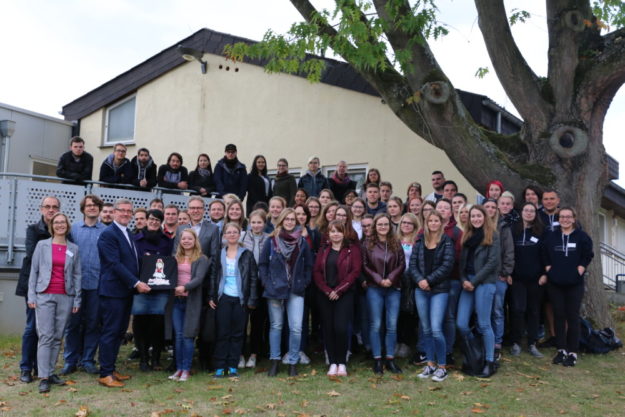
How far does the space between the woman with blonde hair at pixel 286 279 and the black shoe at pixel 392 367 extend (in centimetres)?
105

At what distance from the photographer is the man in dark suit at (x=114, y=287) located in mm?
6488

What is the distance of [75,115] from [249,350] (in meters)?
12.3

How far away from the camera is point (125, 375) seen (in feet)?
22.3

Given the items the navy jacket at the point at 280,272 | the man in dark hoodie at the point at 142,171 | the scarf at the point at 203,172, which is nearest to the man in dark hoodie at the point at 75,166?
the man in dark hoodie at the point at 142,171

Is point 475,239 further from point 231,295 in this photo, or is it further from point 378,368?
point 231,295

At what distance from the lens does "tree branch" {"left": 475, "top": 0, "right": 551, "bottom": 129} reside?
8875 millimetres

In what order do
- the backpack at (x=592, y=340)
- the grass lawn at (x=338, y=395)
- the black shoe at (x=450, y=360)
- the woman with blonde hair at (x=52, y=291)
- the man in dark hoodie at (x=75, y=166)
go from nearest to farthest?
the grass lawn at (x=338, y=395), the woman with blonde hair at (x=52, y=291), the black shoe at (x=450, y=360), the backpack at (x=592, y=340), the man in dark hoodie at (x=75, y=166)

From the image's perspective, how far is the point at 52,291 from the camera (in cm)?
635

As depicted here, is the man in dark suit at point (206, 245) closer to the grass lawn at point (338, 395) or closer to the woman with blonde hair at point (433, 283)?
the grass lawn at point (338, 395)

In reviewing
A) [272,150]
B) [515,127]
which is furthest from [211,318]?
[515,127]

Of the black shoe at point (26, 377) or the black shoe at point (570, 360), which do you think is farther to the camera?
the black shoe at point (570, 360)

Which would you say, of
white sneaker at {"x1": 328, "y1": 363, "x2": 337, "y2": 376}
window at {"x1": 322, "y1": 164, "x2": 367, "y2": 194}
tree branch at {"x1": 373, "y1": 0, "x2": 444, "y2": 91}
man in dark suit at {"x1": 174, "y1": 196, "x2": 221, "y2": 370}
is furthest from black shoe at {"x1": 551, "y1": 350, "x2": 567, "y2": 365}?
window at {"x1": 322, "y1": 164, "x2": 367, "y2": 194}

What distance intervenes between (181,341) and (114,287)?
37.5 inches

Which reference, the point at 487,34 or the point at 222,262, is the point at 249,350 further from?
the point at 487,34
